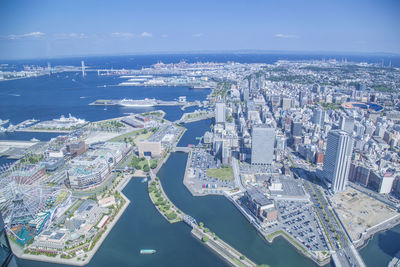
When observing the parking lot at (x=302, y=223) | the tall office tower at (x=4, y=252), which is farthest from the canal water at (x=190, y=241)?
the tall office tower at (x=4, y=252)

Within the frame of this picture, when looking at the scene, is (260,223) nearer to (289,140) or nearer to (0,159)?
(289,140)

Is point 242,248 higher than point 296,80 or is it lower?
lower

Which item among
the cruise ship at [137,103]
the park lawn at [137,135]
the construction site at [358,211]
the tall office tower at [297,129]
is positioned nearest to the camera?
the construction site at [358,211]

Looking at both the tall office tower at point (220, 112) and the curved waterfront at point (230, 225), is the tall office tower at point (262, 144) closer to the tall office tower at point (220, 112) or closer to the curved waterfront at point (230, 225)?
the curved waterfront at point (230, 225)

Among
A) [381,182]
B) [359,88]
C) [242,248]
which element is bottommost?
[242,248]

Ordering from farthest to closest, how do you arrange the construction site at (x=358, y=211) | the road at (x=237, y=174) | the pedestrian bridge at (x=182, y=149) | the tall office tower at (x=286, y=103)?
the tall office tower at (x=286, y=103) < the pedestrian bridge at (x=182, y=149) < the road at (x=237, y=174) < the construction site at (x=358, y=211)

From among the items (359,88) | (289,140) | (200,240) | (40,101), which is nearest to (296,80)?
(359,88)

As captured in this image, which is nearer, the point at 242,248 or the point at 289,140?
the point at 242,248
